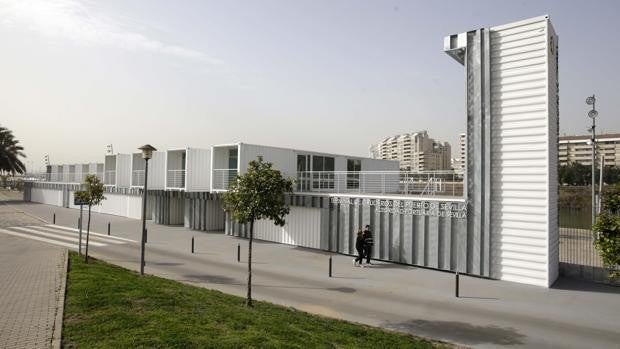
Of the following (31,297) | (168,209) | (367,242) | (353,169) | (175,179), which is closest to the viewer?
(31,297)

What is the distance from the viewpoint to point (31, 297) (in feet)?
31.6

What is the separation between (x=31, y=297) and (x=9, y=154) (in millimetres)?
58352

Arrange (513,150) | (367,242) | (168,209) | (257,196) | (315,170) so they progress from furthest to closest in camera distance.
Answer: (168,209) → (315,170) → (367,242) → (513,150) → (257,196)

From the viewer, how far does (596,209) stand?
22969 millimetres

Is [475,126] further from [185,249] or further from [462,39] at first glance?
[185,249]

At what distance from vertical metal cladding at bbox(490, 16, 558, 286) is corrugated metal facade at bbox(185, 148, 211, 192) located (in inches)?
687

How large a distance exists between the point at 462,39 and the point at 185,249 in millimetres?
16117

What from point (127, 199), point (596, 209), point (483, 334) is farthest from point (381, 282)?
point (127, 199)

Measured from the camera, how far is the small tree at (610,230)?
5.91 meters

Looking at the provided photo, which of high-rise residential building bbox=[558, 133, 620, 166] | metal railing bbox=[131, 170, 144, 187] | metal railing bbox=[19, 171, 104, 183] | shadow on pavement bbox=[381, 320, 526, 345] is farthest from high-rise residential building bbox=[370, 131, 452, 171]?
shadow on pavement bbox=[381, 320, 526, 345]

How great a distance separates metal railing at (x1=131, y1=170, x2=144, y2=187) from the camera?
31.5 m

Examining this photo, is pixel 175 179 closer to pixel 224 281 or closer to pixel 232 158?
pixel 232 158

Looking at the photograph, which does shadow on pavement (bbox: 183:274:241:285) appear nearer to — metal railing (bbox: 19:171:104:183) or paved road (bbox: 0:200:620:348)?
paved road (bbox: 0:200:620:348)

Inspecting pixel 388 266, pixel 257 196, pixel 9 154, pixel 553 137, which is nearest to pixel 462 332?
pixel 257 196
